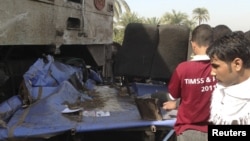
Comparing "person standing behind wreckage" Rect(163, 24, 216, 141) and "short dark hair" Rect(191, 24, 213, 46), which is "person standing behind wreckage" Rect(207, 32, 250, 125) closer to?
"person standing behind wreckage" Rect(163, 24, 216, 141)

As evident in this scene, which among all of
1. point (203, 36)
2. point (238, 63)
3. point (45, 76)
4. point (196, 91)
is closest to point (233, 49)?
point (238, 63)

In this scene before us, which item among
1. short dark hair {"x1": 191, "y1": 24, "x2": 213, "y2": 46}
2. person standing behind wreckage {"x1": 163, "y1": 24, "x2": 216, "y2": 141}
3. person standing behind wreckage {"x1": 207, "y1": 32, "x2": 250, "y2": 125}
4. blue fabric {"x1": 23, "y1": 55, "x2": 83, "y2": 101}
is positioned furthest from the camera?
blue fabric {"x1": 23, "y1": 55, "x2": 83, "y2": 101}

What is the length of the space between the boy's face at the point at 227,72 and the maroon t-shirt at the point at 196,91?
2.58ft

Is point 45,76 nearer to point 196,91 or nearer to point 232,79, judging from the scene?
point 196,91

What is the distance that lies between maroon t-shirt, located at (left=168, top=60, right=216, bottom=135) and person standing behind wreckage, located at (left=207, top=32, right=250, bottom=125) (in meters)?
0.75

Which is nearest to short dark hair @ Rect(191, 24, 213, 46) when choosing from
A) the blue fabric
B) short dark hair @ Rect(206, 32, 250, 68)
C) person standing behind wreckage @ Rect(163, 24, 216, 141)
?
person standing behind wreckage @ Rect(163, 24, 216, 141)

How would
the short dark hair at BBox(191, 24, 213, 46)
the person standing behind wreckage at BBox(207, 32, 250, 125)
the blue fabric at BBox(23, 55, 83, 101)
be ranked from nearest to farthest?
the person standing behind wreckage at BBox(207, 32, 250, 125) < the short dark hair at BBox(191, 24, 213, 46) < the blue fabric at BBox(23, 55, 83, 101)

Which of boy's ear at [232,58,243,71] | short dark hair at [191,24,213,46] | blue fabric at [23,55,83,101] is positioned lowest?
blue fabric at [23,55,83,101]

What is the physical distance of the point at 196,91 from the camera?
2926mm

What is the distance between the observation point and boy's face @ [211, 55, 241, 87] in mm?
2047

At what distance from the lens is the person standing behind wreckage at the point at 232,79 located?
2031 millimetres

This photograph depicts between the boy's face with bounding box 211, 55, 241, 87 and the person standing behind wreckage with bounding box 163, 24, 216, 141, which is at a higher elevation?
the boy's face with bounding box 211, 55, 241, 87

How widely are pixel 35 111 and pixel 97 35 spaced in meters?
2.98

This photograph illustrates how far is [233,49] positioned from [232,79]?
0.15m
